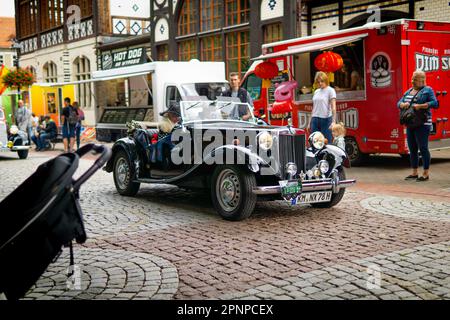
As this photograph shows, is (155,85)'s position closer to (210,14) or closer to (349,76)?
(349,76)

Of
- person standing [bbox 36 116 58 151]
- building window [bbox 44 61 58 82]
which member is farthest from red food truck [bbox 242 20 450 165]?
building window [bbox 44 61 58 82]

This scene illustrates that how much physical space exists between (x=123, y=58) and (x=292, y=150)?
2329cm

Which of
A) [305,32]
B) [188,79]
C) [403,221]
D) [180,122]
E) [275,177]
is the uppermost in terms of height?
[305,32]

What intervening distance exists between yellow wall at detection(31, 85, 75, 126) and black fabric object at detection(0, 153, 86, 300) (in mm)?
23999

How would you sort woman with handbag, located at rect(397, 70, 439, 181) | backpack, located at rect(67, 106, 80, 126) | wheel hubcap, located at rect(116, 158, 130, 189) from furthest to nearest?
backpack, located at rect(67, 106, 80, 126) < woman with handbag, located at rect(397, 70, 439, 181) < wheel hubcap, located at rect(116, 158, 130, 189)

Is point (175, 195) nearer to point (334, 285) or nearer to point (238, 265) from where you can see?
point (238, 265)

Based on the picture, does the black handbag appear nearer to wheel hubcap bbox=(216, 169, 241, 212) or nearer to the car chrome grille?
the car chrome grille

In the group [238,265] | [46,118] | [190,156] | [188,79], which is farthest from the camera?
[46,118]

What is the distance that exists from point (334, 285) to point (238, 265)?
935 mm

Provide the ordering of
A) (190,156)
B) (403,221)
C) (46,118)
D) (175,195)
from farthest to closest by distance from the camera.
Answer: (46,118), (175,195), (190,156), (403,221)

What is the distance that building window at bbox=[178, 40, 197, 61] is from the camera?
24.1 m

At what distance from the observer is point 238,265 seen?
4719mm

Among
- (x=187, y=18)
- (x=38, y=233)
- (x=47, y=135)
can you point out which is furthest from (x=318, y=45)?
(x=187, y=18)
